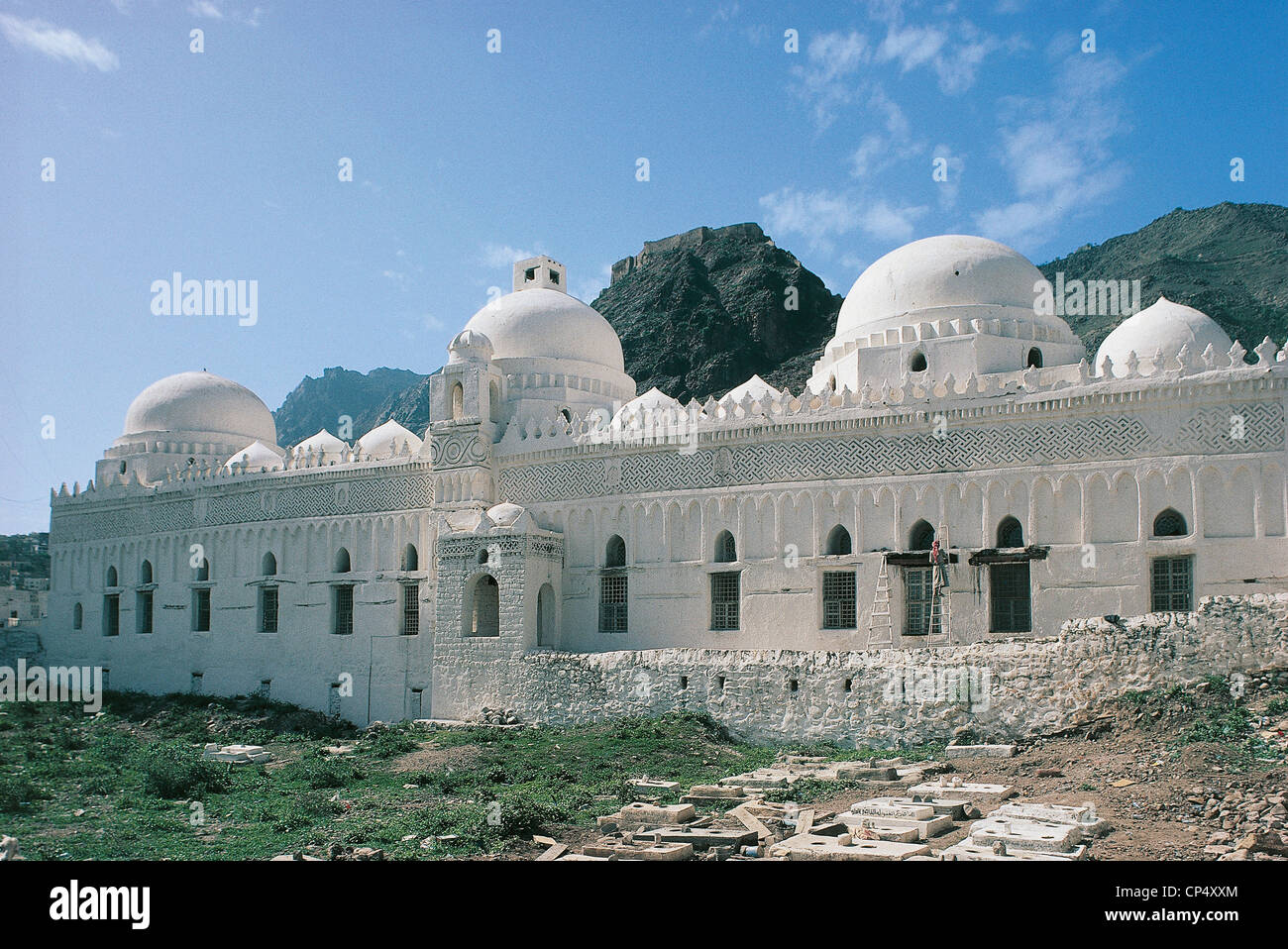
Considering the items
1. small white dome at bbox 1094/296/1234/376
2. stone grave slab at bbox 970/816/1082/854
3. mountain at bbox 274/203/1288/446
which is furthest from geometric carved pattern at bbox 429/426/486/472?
mountain at bbox 274/203/1288/446

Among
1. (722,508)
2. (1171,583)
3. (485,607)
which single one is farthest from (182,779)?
(1171,583)

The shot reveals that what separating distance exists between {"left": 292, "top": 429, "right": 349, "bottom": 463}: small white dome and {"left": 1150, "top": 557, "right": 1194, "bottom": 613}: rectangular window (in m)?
19.9

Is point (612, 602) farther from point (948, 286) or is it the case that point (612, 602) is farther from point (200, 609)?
point (200, 609)

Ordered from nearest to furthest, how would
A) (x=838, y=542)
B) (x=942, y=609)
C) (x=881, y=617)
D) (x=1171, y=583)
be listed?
(x=1171, y=583)
(x=942, y=609)
(x=881, y=617)
(x=838, y=542)

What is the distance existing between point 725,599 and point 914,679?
5556mm

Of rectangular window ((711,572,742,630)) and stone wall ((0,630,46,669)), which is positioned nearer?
rectangular window ((711,572,742,630))

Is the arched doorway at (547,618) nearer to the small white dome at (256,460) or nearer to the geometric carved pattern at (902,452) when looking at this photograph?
the geometric carved pattern at (902,452)

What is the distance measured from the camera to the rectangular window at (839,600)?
70.7 ft

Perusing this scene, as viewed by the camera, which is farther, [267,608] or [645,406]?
[267,608]

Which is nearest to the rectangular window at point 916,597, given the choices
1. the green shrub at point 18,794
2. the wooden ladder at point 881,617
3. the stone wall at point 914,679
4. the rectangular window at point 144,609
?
the wooden ladder at point 881,617

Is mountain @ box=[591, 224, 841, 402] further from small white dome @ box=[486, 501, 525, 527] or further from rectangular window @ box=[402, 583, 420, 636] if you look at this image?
small white dome @ box=[486, 501, 525, 527]

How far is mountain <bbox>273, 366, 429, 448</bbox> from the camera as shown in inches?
3954

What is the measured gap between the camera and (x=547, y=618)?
81.1ft
